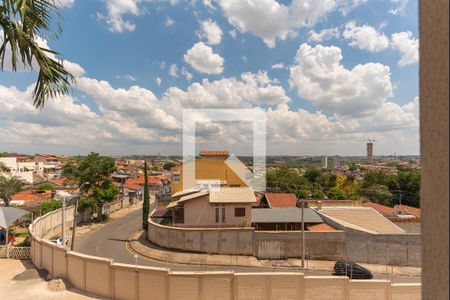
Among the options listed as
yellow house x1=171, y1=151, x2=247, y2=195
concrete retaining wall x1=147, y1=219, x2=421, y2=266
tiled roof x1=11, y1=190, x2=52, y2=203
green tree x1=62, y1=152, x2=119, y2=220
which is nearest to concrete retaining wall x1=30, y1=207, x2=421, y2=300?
concrete retaining wall x1=147, y1=219, x2=421, y2=266

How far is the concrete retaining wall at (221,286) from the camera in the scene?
8922mm

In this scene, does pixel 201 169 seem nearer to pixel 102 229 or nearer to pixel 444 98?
pixel 102 229

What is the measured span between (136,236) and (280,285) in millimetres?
16245

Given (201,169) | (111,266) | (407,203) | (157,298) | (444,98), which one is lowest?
(407,203)

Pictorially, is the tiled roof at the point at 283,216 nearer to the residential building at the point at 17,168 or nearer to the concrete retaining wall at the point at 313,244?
the concrete retaining wall at the point at 313,244

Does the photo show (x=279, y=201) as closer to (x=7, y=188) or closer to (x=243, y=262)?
(x=243, y=262)

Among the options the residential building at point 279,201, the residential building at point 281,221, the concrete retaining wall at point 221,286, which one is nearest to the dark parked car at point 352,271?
the residential building at point 281,221

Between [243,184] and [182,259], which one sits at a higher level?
[243,184]

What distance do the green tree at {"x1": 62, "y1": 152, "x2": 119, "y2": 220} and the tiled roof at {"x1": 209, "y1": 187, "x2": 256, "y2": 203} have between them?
11.5 meters

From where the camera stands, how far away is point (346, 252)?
17.5 meters

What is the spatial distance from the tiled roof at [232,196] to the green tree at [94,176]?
11.5 metres

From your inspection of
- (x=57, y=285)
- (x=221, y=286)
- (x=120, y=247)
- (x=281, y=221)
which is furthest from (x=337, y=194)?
(x=57, y=285)

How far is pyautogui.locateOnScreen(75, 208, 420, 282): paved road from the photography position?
1562 cm

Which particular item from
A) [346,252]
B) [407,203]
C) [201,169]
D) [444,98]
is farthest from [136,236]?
[407,203]
